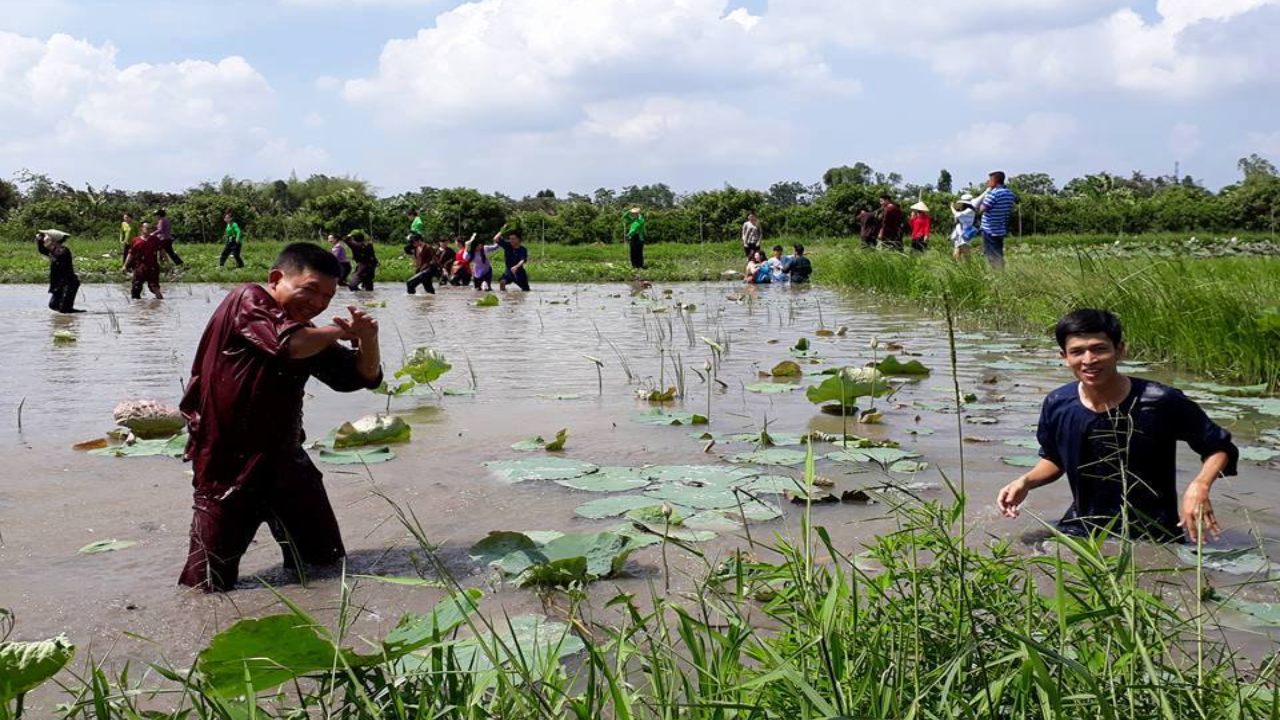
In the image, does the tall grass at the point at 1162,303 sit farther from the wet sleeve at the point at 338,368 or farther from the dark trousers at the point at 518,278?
the dark trousers at the point at 518,278

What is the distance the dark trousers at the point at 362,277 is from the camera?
65.1 feet

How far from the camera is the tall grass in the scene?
6.37 metres

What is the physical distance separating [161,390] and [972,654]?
6.67 metres

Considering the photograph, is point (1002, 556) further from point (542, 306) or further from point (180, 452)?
point (542, 306)

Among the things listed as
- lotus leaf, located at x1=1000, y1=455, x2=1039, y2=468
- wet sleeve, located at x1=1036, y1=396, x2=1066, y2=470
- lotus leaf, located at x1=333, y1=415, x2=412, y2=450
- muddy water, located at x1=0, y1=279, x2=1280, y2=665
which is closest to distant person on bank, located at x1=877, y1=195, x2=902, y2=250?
muddy water, located at x1=0, y1=279, x2=1280, y2=665

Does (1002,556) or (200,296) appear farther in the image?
(200,296)

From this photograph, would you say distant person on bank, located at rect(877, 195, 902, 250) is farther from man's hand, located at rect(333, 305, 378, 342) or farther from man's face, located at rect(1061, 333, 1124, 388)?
man's hand, located at rect(333, 305, 378, 342)

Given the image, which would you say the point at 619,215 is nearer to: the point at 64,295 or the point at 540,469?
the point at 64,295

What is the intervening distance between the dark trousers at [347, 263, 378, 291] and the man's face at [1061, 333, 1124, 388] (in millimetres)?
17493

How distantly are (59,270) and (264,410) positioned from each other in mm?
12548

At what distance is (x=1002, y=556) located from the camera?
7.75 feet

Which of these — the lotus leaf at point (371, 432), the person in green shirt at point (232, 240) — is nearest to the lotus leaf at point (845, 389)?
the lotus leaf at point (371, 432)

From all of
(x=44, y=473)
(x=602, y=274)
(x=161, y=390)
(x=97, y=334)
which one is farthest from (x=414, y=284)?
(x=44, y=473)

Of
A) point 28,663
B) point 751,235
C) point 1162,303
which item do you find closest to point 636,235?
point 751,235
